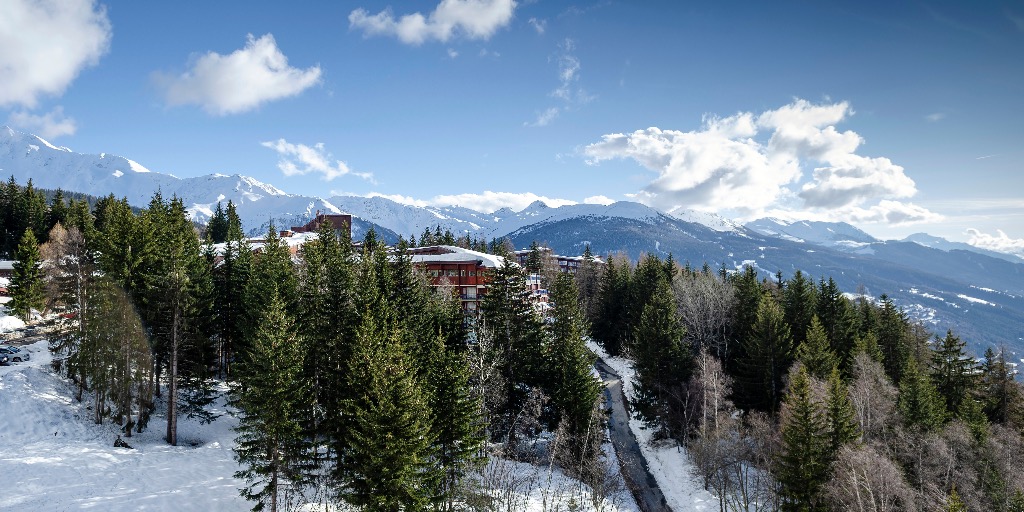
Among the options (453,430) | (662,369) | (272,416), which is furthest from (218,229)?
(662,369)

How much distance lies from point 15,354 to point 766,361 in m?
69.1

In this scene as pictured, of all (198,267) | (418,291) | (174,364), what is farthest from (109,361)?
(418,291)

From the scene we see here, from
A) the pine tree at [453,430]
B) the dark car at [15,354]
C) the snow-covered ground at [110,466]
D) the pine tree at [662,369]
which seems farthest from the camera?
the pine tree at [662,369]

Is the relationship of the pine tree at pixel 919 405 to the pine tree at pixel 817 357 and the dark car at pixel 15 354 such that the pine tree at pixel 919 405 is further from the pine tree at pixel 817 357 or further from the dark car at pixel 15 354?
the dark car at pixel 15 354

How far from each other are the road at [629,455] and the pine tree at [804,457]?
10805 mm

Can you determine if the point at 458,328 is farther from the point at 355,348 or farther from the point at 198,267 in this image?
the point at 198,267

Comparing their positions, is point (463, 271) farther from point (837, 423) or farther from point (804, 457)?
point (837, 423)

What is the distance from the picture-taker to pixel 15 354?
42156 mm

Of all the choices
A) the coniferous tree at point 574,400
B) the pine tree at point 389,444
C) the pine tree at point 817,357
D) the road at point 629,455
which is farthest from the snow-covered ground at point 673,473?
the pine tree at point 389,444

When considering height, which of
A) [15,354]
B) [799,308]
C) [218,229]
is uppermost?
[218,229]

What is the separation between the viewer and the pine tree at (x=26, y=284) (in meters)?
52.9

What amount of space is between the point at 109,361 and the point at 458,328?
26.1 meters

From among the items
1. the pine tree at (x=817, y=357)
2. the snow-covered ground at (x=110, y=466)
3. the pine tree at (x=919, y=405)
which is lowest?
the snow-covered ground at (x=110, y=466)

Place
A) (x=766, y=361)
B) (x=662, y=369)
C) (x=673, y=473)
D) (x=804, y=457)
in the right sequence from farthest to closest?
(x=662, y=369), (x=766, y=361), (x=673, y=473), (x=804, y=457)
